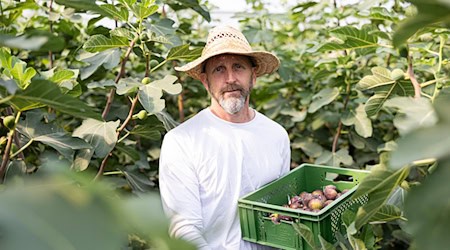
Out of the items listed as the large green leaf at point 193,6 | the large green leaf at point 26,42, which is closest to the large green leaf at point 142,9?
the large green leaf at point 193,6

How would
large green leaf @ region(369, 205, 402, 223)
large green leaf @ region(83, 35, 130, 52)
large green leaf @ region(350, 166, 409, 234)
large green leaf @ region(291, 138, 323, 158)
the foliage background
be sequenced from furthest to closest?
large green leaf @ region(291, 138, 323, 158), large green leaf @ region(83, 35, 130, 52), large green leaf @ region(369, 205, 402, 223), large green leaf @ region(350, 166, 409, 234), the foliage background

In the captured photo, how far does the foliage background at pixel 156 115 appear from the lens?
379mm

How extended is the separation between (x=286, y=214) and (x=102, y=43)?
99 centimetres

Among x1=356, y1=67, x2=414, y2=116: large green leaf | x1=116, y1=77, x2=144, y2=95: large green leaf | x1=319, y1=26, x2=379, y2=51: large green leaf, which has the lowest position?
x1=356, y1=67, x2=414, y2=116: large green leaf

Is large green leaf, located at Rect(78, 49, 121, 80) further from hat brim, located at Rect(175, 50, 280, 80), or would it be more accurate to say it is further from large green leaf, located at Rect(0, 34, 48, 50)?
large green leaf, located at Rect(0, 34, 48, 50)

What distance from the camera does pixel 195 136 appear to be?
1976 mm

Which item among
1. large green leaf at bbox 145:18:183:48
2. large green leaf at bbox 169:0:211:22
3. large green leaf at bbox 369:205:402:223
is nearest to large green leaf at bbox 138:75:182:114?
large green leaf at bbox 145:18:183:48

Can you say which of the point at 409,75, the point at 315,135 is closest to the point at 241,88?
the point at 409,75

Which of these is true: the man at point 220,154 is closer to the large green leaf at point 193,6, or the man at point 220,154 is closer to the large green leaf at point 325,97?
the large green leaf at point 193,6

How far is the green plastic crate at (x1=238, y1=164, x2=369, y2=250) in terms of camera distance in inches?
62.4

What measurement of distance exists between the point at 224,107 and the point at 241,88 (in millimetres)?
117

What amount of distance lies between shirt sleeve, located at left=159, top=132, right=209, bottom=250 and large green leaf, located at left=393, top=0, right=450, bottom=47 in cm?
134

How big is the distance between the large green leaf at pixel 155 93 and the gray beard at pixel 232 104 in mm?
255

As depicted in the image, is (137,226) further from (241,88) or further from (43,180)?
(241,88)
